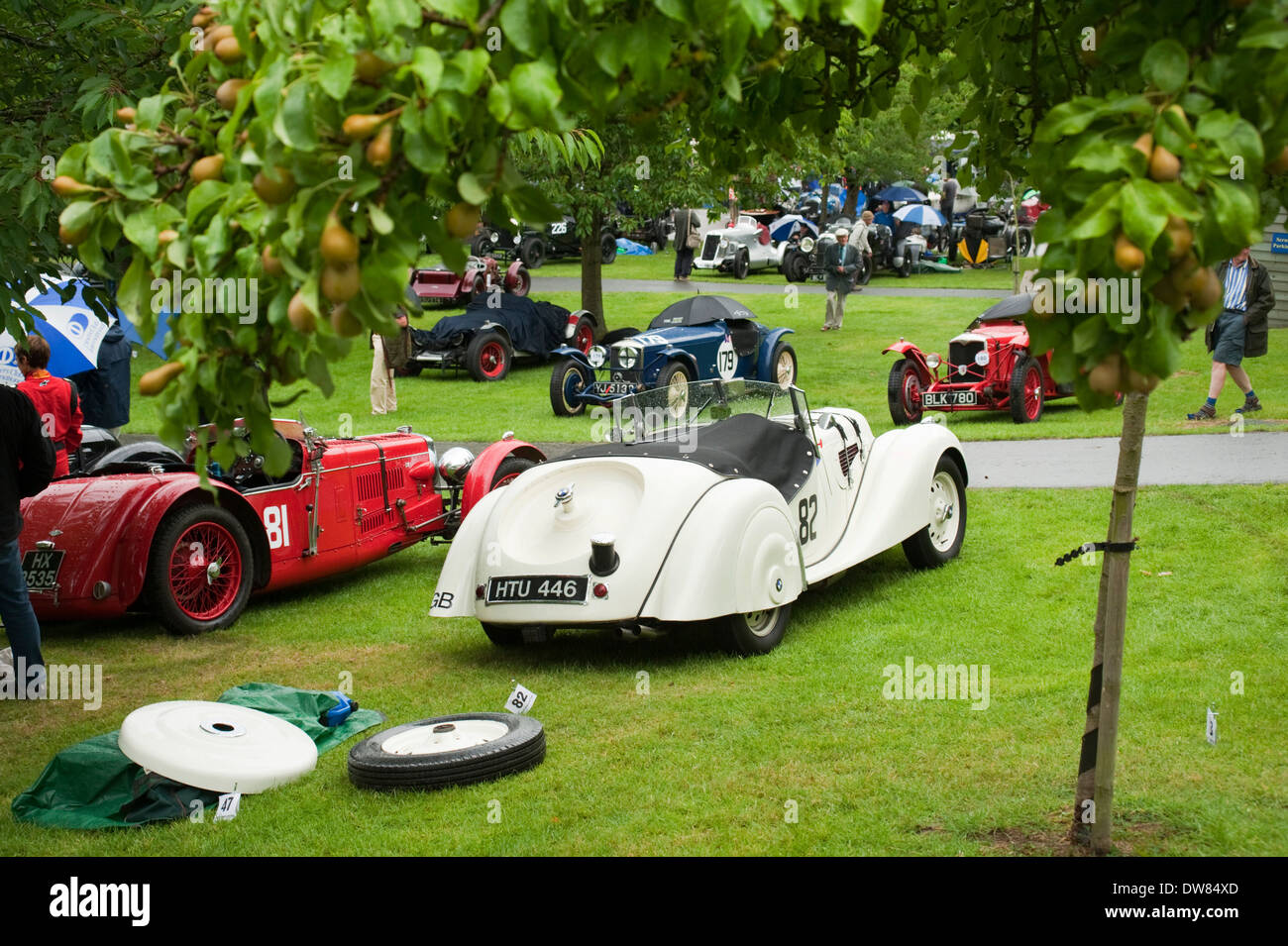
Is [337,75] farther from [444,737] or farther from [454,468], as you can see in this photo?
[454,468]

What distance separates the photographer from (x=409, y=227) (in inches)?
108

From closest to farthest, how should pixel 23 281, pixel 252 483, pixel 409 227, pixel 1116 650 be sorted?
pixel 409 227
pixel 1116 650
pixel 23 281
pixel 252 483

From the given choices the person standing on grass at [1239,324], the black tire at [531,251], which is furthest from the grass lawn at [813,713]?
the black tire at [531,251]

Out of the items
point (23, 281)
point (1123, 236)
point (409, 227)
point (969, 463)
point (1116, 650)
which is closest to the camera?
point (1123, 236)

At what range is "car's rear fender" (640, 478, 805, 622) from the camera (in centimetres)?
707

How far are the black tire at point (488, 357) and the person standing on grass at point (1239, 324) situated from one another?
1150 centimetres

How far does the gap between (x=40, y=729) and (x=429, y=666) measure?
215 cm

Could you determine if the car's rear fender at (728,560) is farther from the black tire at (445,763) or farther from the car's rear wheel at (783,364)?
the car's rear wheel at (783,364)

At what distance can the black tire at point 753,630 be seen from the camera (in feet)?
24.4

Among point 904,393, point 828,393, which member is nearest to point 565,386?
point 828,393

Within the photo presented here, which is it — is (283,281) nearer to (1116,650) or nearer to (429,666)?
(1116,650)

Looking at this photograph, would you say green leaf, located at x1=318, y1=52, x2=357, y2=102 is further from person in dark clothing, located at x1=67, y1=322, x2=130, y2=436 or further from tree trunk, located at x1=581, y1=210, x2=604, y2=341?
tree trunk, located at x1=581, y1=210, x2=604, y2=341

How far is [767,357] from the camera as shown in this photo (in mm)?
18844
